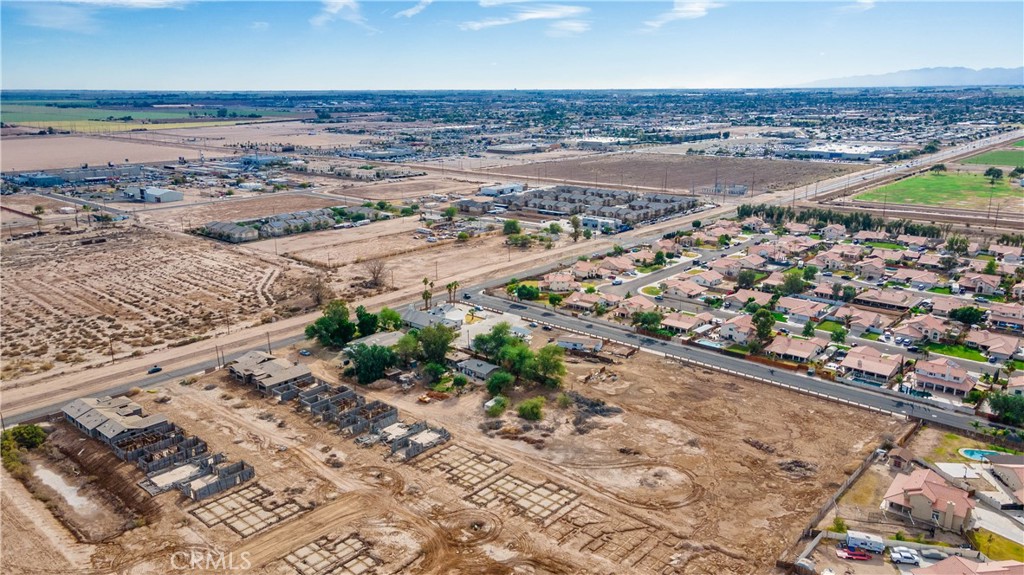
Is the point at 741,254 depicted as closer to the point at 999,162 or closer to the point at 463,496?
the point at 463,496

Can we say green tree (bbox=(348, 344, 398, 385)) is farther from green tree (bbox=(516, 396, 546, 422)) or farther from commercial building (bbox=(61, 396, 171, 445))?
commercial building (bbox=(61, 396, 171, 445))

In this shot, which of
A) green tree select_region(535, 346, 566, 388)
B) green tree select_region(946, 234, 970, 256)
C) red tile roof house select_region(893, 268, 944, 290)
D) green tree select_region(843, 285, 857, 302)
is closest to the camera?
green tree select_region(535, 346, 566, 388)

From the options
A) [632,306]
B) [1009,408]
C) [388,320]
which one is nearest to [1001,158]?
[632,306]

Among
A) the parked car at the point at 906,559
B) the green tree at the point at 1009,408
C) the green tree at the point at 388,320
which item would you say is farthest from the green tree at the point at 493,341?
the green tree at the point at 1009,408

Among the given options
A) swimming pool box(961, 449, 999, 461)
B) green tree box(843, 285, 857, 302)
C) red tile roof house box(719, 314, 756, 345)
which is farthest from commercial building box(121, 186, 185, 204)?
swimming pool box(961, 449, 999, 461)

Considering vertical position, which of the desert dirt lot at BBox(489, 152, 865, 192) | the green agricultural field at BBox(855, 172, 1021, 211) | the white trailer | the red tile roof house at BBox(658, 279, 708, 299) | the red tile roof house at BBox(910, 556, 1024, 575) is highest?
the desert dirt lot at BBox(489, 152, 865, 192)

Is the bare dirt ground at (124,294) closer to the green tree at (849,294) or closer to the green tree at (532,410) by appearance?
the green tree at (532,410)

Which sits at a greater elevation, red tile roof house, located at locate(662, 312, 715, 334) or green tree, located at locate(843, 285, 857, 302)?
green tree, located at locate(843, 285, 857, 302)

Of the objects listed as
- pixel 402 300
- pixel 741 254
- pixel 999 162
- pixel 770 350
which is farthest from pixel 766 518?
pixel 999 162
